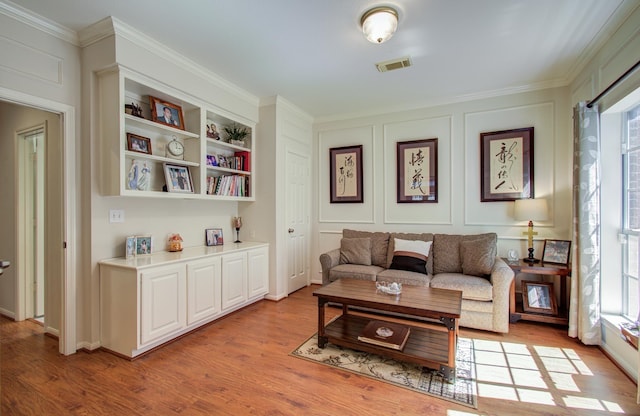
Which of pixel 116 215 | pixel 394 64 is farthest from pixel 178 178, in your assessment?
pixel 394 64

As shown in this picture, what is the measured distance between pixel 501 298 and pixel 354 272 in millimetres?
1523

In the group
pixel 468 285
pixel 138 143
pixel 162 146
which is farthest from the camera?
pixel 162 146

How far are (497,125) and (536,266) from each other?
176cm

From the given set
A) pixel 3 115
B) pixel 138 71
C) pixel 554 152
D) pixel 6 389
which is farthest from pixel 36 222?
pixel 554 152

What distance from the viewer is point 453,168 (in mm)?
3936

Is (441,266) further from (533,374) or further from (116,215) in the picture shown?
(116,215)

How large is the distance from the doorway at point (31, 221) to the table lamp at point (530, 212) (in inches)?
207

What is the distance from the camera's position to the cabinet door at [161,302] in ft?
7.88

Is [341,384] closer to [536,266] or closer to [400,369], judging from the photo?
[400,369]

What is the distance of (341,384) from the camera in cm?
208

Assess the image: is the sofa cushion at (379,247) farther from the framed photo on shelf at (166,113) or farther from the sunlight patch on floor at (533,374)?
the framed photo on shelf at (166,113)

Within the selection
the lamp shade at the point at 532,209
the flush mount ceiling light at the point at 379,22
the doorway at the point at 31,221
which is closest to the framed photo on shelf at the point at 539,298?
the lamp shade at the point at 532,209

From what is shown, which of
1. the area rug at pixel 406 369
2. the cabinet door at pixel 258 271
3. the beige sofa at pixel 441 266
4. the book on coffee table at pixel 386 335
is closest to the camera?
the area rug at pixel 406 369

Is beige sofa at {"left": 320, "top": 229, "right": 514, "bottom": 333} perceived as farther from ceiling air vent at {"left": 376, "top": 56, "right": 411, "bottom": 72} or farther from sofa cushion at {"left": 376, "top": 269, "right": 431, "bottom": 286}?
ceiling air vent at {"left": 376, "top": 56, "right": 411, "bottom": 72}
